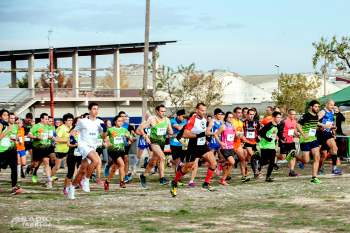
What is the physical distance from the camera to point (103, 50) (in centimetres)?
4206

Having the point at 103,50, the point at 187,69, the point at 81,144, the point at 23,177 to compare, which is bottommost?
the point at 23,177

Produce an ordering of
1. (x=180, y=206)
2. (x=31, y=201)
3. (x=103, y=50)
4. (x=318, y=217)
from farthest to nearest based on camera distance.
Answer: (x=103, y=50)
(x=31, y=201)
(x=180, y=206)
(x=318, y=217)

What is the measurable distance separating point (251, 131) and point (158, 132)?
292 cm

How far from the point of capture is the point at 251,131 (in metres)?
12.8

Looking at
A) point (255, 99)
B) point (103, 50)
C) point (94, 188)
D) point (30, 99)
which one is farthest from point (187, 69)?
point (255, 99)

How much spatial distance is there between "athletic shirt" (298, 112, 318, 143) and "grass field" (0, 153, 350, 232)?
3.54ft

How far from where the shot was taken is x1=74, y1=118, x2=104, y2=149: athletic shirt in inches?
362

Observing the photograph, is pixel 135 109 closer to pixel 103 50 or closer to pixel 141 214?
pixel 103 50

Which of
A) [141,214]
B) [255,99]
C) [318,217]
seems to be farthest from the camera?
[255,99]

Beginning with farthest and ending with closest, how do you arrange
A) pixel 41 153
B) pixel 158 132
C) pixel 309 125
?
pixel 41 153 < pixel 309 125 < pixel 158 132

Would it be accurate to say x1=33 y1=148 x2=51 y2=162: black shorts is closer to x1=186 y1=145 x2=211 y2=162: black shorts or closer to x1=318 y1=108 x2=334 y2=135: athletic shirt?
x1=186 y1=145 x2=211 y2=162: black shorts

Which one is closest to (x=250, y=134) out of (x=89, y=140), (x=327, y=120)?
(x=327, y=120)

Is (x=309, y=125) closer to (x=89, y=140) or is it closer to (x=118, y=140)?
(x=118, y=140)

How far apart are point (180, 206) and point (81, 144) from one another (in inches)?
93.8
